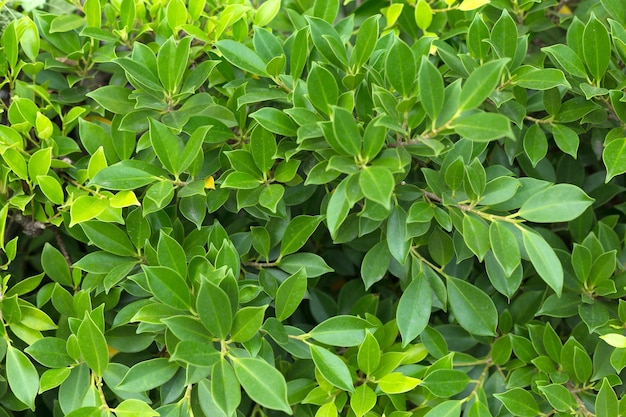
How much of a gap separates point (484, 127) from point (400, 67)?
0.17m

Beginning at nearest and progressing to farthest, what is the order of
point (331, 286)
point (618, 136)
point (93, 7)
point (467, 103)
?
point (467, 103), point (618, 136), point (93, 7), point (331, 286)

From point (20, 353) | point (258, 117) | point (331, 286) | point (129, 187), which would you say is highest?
point (258, 117)

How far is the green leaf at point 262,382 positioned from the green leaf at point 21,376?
1.11ft

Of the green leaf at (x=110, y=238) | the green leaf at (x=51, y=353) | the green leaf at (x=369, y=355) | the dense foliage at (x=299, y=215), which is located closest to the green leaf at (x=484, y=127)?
the dense foliage at (x=299, y=215)

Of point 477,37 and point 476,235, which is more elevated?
point 477,37

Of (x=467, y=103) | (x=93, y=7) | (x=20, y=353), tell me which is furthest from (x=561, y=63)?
(x=20, y=353)

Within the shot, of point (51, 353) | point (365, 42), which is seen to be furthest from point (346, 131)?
point (51, 353)

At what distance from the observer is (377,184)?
76 cm

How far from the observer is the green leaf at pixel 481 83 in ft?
2.43

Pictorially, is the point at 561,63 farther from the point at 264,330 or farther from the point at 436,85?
the point at 264,330

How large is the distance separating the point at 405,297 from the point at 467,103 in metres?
0.33

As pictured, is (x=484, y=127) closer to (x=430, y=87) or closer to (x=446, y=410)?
(x=430, y=87)

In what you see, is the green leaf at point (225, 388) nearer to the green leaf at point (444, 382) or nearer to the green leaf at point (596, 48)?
the green leaf at point (444, 382)

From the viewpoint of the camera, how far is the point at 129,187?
2.94 feet
